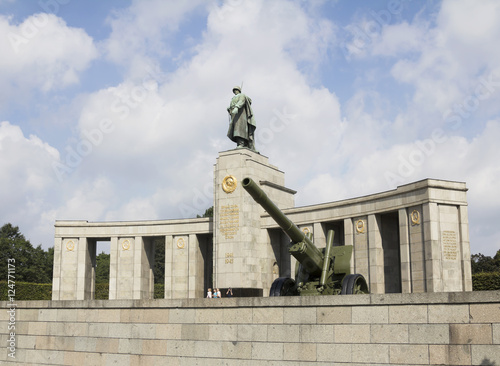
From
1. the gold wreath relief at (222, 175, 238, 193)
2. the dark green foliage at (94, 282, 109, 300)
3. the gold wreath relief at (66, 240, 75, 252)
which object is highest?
the gold wreath relief at (222, 175, 238, 193)

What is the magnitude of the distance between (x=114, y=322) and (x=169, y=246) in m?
23.1

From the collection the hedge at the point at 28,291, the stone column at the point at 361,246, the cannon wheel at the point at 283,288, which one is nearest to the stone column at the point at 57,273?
the hedge at the point at 28,291

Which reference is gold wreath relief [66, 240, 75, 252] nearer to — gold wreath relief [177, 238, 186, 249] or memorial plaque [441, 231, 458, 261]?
gold wreath relief [177, 238, 186, 249]

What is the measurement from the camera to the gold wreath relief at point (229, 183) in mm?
34062

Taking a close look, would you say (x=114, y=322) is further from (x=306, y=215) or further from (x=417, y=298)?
(x=306, y=215)

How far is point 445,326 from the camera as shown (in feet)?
38.0

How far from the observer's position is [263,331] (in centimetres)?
1377

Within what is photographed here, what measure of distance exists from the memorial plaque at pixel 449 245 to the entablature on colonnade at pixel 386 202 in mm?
Answer: 1582

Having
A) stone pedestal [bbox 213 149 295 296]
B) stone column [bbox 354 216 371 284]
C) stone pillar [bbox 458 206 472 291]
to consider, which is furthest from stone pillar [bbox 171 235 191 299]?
stone pillar [bbox 458 206 472 291]

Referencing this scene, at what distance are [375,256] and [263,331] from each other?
17.1m

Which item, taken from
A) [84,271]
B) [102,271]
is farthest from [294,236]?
[102,271]

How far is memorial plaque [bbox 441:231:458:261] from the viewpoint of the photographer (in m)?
26.7

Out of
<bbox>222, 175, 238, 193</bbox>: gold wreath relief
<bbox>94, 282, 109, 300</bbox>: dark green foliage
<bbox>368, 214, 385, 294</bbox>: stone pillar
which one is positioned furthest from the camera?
<bbox>94, 282, 109, 300</bbox>: dark green foliage

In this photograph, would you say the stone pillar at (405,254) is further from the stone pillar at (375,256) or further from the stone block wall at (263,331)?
the stone block wall at (263,331)
